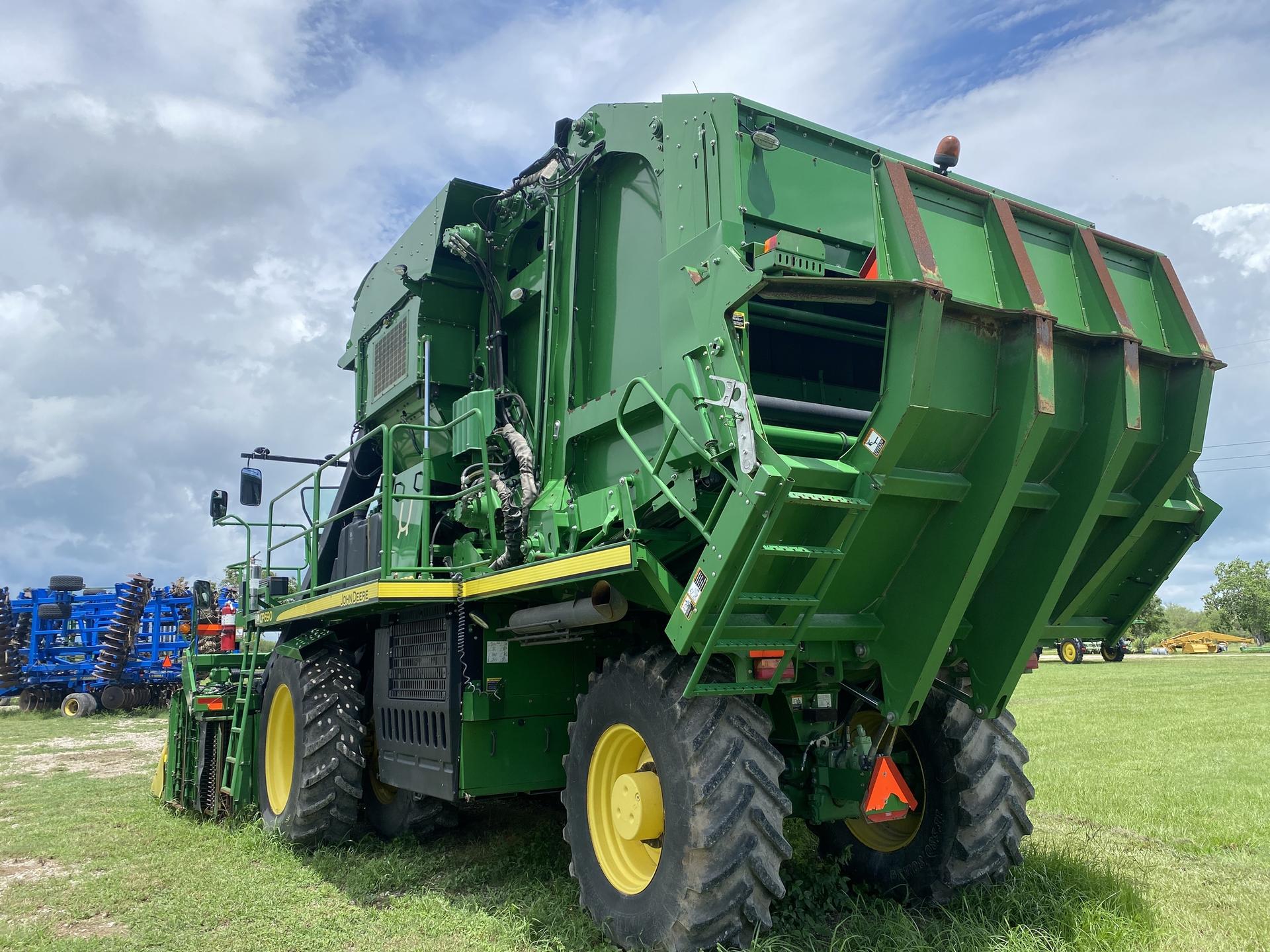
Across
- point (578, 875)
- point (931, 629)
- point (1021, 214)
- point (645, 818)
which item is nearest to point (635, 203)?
point (1021, 214)

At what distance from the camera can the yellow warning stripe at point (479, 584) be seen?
14.3 ft

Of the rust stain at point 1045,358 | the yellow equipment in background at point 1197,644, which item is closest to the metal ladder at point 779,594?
the rust stain at point 1045,358

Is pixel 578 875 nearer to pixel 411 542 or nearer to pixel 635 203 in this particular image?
pixel 411 542

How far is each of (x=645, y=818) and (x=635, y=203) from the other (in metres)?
3.31

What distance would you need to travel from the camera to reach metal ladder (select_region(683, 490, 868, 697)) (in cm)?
384

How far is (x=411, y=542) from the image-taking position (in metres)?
6.62

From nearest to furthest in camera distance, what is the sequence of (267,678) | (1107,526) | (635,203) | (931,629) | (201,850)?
(931,629) < (1107,526) < (635,203) < (201,850) < (267,678)

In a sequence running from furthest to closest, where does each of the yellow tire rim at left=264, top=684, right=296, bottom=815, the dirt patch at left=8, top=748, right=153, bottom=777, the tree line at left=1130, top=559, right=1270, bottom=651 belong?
the tree line at left=1130, top=559, right=1270, bottom=651
the dirt patch at left=8, top=748, right=153, bottom=777
the yellow tire rim at left=264, top=684, right=296, bottom=815

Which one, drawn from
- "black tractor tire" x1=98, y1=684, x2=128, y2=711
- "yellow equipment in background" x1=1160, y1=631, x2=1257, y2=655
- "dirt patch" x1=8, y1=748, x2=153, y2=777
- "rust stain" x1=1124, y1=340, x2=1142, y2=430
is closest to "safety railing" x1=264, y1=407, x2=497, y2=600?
"rust stain" x1=1124, y1=340, x2=1142, y2=430

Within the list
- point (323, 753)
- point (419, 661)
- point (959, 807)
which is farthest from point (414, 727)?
point (959, 807)

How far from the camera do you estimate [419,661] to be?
21.0ft

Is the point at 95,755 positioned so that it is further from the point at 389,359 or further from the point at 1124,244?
the point at 1124,244

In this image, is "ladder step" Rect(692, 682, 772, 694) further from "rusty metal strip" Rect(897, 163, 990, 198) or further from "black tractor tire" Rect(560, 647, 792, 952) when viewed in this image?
"rusty metal strip" Rect(897, 163, 990, 198)

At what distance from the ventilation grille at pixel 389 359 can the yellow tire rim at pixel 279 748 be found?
263 centimetres
